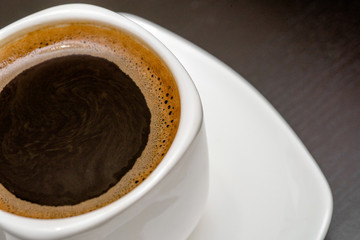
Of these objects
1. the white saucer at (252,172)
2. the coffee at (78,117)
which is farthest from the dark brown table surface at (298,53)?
the coffee at (78,117)

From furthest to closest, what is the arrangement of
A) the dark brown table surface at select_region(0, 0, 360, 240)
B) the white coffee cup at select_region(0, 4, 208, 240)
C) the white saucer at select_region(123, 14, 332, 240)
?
the dark brown table surface at select_region(0, 0, 360, 240), the white saucer at select_region(123, 14, 332, 240), the white coffee cup at select_region(0, 4, 208, 240)

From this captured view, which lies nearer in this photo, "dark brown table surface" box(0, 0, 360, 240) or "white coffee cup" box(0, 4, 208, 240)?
"white coffee cup" box(0, 4, 208, 240)

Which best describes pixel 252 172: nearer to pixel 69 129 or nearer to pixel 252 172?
→ pixel 252 172

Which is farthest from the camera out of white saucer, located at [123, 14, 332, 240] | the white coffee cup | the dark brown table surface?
the dark brown table surface

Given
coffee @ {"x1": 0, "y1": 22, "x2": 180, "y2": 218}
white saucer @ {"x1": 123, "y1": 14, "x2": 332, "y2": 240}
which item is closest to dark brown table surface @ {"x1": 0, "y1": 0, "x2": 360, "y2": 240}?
white saucer @ {"x1": 123, "y1": 14, "x2": 332, "y2": 240}

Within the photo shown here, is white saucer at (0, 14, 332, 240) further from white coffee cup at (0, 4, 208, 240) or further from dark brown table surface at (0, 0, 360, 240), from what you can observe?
dark brown table surface at (0, 0, 360, 240)

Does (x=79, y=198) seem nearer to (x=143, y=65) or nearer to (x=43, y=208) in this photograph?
(x=43, y=208)

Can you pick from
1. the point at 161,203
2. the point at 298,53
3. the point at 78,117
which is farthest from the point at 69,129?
the point at 298,53

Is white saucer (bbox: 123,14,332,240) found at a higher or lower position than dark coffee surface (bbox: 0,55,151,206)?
lower
